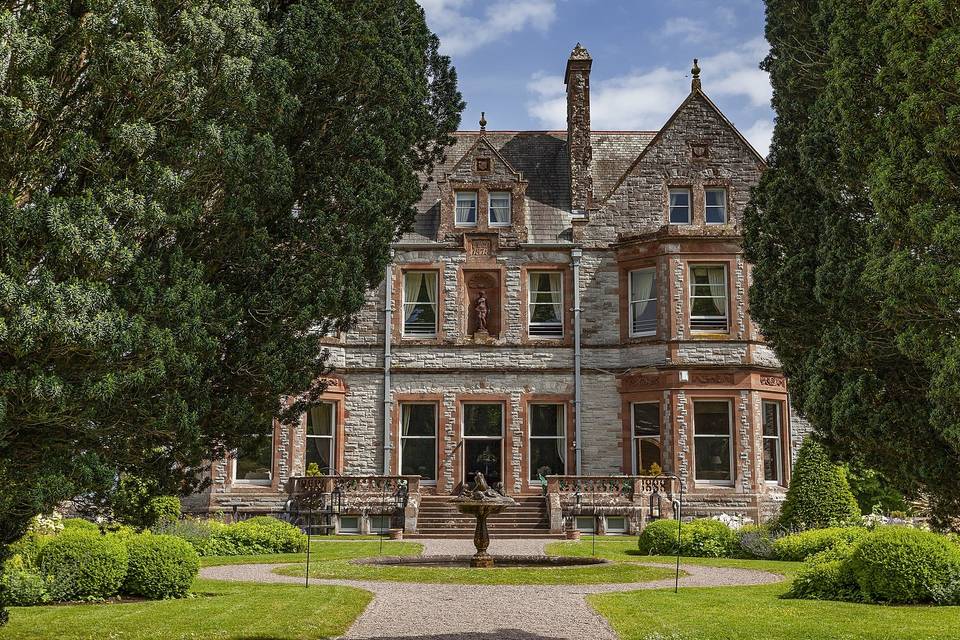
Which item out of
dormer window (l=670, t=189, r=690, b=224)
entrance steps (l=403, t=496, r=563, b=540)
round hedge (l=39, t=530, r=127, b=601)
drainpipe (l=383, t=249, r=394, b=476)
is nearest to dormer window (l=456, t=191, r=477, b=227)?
drainpipe (l=383, t=249, r=394, b=476)

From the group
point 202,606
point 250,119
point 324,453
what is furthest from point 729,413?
point 250,119

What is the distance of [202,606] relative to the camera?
1227 centimetres

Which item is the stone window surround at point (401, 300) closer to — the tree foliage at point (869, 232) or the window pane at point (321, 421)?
the window pane at point (321, 421)

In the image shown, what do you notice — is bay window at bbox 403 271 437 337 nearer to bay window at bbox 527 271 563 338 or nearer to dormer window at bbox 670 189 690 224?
bay window at bbox 527 271 563 338

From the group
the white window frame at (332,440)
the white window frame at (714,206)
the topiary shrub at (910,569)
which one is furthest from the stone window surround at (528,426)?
the topiary shrub at (910,569)

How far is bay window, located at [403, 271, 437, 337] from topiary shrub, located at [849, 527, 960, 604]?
16839 millimetres

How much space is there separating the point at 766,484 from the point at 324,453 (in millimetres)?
12219

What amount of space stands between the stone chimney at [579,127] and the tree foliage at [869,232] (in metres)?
18.0

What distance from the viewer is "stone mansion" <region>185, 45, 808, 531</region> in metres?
26.7

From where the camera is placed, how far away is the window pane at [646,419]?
2723 centimetres

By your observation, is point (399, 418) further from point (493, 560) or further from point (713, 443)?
point (493, 560)

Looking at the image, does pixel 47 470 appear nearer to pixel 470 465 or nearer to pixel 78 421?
pixel 78 421

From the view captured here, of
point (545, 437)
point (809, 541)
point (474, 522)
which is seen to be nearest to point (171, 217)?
point (809, 541)

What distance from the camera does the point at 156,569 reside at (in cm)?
1345
